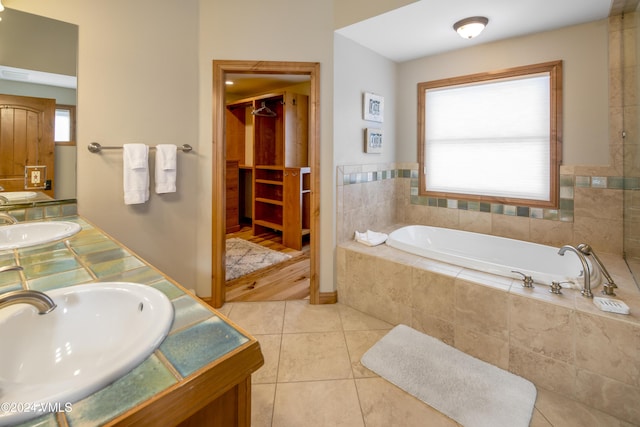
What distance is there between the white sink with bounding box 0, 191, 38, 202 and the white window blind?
127 inches

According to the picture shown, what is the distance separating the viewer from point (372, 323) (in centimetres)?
241

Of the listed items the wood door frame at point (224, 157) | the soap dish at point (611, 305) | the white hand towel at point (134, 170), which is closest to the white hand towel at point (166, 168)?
the white hand towel at point (134, 170)

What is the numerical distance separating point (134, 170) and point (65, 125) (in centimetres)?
45

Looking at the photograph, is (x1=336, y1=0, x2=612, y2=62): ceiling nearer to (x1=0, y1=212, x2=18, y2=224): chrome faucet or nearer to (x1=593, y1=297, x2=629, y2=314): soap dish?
(x1=593, y1=297, x2=629, y2=314): soap dish

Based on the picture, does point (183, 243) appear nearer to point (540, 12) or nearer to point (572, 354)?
point (572, 354)

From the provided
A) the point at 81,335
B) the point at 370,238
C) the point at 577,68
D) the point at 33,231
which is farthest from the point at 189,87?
the point at 577,68

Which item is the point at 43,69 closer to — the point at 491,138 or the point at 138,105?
the point at 138,105

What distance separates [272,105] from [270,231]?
2010 mm

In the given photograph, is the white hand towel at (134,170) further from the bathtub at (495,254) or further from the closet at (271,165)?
the closet at (271,165)

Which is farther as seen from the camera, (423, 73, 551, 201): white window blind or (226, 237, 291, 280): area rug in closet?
(226, 237, 291, 280): area rug in closet

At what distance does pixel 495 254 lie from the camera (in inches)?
110

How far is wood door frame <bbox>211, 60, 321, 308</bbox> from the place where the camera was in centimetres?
248

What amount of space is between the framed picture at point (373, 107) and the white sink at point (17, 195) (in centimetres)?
250

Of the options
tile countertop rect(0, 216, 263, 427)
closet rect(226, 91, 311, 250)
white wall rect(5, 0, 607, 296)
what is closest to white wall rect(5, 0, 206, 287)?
white wall rect(5, 0, 607, 296)
